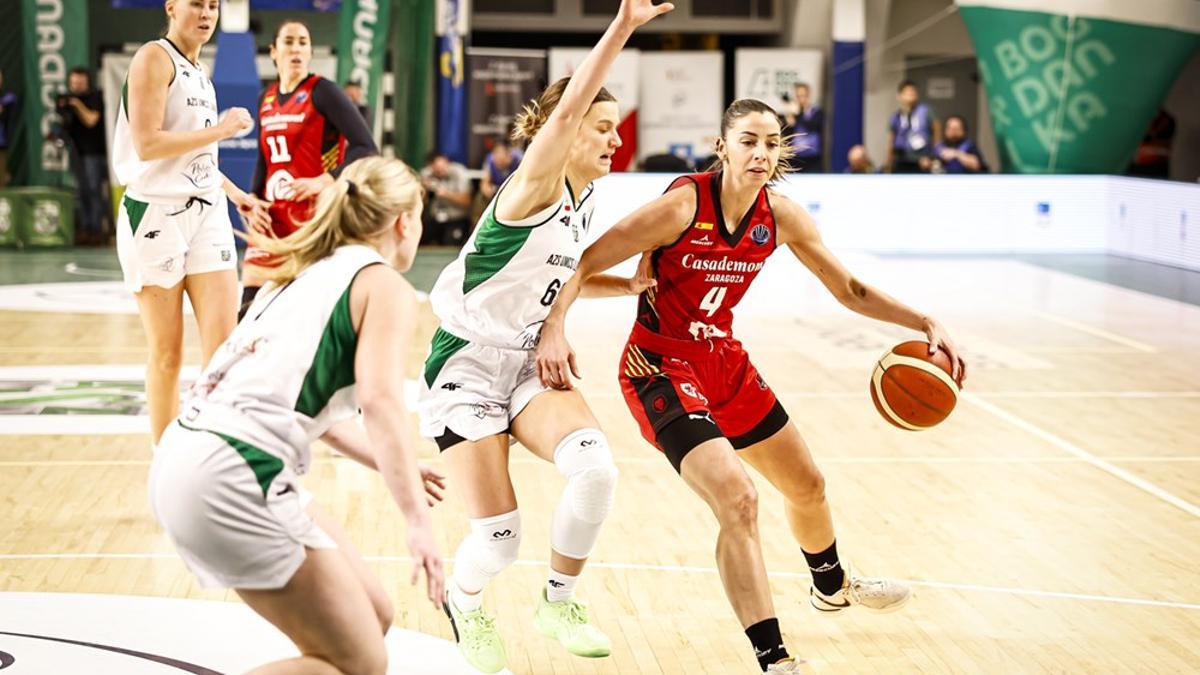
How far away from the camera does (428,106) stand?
19797 mm

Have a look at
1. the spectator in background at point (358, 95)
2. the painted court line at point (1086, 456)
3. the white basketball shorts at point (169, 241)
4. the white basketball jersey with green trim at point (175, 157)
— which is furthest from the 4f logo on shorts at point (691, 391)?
the spectator in background at point (358, 95)

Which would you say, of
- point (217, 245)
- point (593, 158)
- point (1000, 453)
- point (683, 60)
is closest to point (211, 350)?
point (217, 245)

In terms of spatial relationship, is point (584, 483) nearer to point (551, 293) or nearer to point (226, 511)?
point (551, 293)

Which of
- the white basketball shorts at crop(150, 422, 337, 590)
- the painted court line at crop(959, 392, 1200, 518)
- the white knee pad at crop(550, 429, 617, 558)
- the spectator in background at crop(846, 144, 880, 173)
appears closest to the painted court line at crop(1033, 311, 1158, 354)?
the painted court line at crop(959, 392, 1200, 518)

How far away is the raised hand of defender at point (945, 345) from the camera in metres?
4.61

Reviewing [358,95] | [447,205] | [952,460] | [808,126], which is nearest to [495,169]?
[447,205]

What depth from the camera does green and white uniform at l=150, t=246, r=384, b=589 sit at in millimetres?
2852

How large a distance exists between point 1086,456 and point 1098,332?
159 inches

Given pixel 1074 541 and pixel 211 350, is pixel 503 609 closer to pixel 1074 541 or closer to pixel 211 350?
pixel 211 350

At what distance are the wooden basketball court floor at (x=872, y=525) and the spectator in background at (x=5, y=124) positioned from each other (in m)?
8.06

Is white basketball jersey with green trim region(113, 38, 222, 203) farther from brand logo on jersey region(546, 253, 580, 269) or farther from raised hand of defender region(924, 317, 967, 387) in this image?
raised hand of defender region(924, 317, 967, 387)

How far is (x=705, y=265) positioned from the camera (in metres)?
4.45

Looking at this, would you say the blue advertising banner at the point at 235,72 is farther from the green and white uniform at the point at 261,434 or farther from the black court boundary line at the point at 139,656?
the green and white uniform at the point at 261,434

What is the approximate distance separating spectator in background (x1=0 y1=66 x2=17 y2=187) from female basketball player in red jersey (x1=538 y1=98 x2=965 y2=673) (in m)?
14.4
